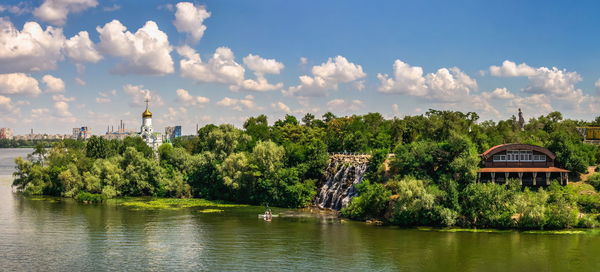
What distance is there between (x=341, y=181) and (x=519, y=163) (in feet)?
76.9

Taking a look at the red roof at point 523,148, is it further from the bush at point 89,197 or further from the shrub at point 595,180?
the bush at point 89,197

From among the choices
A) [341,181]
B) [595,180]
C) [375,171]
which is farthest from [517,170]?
[341,181]

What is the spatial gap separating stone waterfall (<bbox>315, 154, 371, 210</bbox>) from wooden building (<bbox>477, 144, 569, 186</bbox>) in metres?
16.5

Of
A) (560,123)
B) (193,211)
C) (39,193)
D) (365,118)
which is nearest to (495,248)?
(193,211)

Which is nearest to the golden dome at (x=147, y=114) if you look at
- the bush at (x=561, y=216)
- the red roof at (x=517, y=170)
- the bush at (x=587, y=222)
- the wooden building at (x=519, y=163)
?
the wooden building at (x=519, y=163)

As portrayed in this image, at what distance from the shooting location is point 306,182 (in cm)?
7744

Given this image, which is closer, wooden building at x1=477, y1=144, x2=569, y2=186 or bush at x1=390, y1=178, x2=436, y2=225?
bush at x1=390, y1=178, x2=436, y2=225

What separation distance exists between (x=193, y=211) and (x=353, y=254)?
1302 inches

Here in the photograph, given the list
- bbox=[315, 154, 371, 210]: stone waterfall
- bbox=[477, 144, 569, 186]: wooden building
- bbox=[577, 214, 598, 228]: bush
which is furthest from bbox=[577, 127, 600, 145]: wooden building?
bbox=[315, 154, 371, 210]: stone waterfall

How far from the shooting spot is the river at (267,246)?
4275 centimetres

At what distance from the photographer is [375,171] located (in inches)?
2753

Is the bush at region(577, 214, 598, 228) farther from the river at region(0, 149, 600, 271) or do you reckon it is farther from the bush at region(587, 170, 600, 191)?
the bush at region(587, 170, 600, 191)

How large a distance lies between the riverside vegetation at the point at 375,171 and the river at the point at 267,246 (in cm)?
318

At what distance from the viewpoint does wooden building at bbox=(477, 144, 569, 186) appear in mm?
62875
